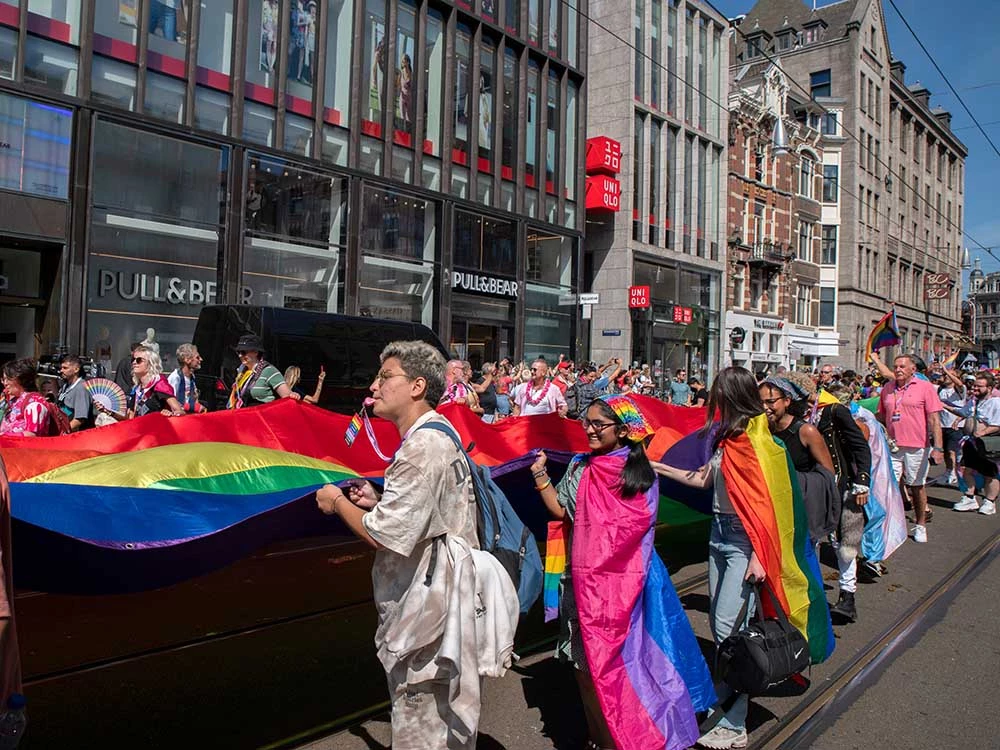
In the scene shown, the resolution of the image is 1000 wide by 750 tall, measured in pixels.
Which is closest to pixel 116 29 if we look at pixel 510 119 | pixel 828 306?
pixel 510 119

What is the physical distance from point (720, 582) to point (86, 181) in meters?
16.2

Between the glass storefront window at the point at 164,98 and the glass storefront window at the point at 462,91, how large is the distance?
8.46m

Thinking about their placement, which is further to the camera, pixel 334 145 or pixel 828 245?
pixel 828 245

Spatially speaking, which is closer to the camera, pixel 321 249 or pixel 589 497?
pixel 589 497

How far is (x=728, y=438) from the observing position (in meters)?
→ 4.16

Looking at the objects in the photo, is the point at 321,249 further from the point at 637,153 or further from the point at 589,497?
the point at 589,497

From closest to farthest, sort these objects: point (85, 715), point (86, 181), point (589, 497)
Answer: point (589, 497) → point (85, 715) → point (86, 181)

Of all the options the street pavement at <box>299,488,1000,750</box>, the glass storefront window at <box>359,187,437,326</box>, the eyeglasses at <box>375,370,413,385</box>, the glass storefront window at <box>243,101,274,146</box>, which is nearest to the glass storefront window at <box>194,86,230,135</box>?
the glass storefront window at <box>243,101,274,146</box>

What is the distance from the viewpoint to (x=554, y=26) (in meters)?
27.5

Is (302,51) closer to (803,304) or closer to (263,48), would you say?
(263,48)

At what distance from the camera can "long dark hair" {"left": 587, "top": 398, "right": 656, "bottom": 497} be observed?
359 cm

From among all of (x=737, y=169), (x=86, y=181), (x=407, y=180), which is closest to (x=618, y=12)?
(x=737, y=169)

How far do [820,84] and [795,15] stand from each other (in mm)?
6926

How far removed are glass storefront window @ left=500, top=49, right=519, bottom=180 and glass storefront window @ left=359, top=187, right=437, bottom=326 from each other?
383 centimetres
